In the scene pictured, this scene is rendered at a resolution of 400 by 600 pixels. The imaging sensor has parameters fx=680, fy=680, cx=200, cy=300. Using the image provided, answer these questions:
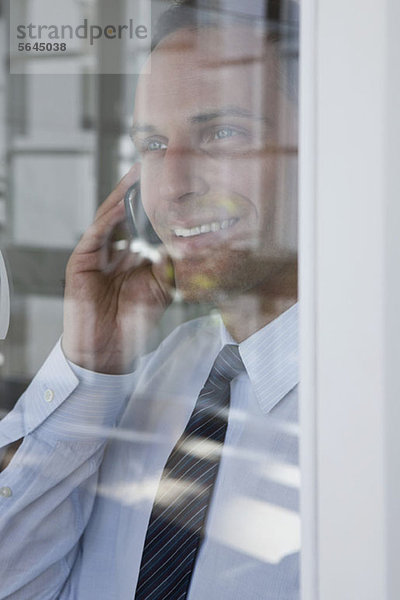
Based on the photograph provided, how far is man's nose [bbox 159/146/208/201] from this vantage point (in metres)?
0.88

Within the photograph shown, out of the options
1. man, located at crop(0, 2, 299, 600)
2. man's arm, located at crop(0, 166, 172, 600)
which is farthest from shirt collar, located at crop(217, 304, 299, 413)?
man's arm, located at crop(0, 166, 172, 600)

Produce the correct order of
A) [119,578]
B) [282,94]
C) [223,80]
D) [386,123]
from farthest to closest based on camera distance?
1. [119,578]
2. [223,80]
3. [282,94]
4. [386,123]

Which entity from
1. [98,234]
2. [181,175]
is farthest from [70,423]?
[181,175]

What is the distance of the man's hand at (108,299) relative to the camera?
1.01 metres

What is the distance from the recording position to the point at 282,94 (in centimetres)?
77

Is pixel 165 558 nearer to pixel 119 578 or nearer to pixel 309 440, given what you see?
pixel 119 578

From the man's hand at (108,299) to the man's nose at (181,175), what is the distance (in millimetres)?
95

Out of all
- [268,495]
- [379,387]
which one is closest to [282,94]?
[379,387]

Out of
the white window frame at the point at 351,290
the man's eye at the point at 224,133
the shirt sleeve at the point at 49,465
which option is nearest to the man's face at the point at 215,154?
the man's eye at the point at 224,133

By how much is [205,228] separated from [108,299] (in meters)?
0.23

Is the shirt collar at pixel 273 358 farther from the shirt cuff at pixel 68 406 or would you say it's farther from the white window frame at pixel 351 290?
the shirt cuff at pixel 68 406

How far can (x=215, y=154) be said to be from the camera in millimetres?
867

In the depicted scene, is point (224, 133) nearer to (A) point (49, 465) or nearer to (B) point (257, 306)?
(B) point (257, 306)

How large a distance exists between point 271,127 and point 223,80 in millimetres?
112
